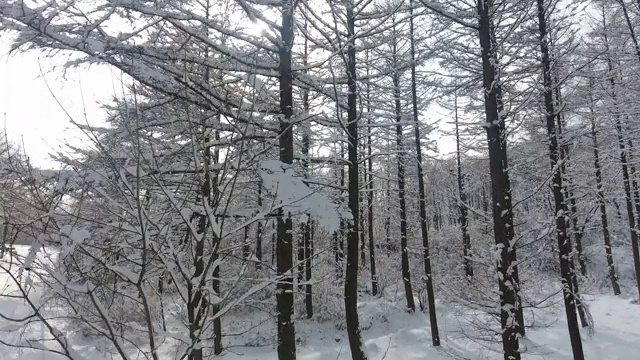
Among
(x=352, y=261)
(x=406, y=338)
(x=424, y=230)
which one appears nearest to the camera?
(x=352, y=261)

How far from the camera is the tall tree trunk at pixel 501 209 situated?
5238 mm

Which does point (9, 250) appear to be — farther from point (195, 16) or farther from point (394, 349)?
point (394, 349)

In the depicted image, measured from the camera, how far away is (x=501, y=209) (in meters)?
5.44

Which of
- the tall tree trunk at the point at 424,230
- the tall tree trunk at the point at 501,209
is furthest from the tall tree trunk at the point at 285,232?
the tall tree trunk at the point at 424,230

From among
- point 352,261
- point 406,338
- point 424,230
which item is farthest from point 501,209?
point 406,338

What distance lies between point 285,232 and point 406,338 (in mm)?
9825

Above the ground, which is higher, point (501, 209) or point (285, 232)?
point (501, 209)

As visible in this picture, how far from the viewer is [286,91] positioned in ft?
18.1

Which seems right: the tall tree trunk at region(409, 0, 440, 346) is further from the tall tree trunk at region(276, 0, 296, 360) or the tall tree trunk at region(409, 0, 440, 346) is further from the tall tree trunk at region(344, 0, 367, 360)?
the tall tree trunk at region(276, 0, 296, 360)

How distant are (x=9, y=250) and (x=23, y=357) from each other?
11.4 m

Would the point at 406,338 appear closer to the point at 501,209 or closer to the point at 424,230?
the point at 424,230

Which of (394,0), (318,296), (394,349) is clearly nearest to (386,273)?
(318,296)

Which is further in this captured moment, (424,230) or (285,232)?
(424,230)

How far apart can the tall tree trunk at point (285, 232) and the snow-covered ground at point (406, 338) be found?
5.67 m
